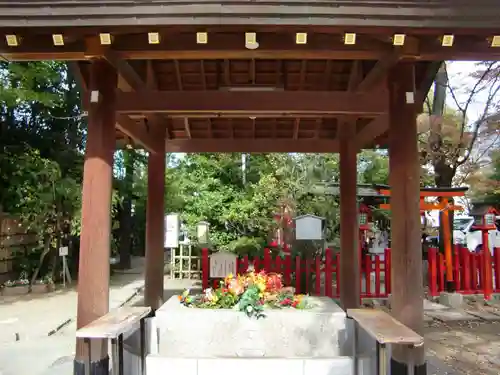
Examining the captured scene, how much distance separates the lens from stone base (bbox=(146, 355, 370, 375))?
4637 millimetres

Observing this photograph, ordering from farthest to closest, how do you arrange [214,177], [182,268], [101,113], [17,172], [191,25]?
[182,268] → [214,177] → [17,172] → [101,113] → [191,25]

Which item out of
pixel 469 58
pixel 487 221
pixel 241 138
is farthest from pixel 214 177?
pixel 469 58

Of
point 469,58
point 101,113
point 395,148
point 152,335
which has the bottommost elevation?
point 152,335

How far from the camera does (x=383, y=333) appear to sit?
3.52m

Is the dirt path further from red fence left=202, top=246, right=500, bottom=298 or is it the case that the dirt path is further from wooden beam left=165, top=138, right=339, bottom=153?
wooden beam left=165, top=138, right=339, bottom=153

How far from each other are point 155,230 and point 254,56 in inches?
157

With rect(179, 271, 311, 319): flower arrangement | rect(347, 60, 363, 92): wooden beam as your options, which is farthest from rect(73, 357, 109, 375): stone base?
rect(347, 60, 363, 92): wooden beam

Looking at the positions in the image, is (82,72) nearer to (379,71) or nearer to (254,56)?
(254,56)

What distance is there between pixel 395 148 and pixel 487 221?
7643 millimetres

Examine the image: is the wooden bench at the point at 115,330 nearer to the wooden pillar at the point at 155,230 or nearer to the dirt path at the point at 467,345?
the wooden pillar at the point at 155,230

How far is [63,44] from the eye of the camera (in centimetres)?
411

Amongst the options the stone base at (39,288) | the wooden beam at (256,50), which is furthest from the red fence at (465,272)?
the stone base at (39,288)

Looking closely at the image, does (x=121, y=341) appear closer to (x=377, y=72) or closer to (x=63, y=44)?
(x=63, y=44)

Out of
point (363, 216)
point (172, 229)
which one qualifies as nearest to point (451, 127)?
point (363, 216)
